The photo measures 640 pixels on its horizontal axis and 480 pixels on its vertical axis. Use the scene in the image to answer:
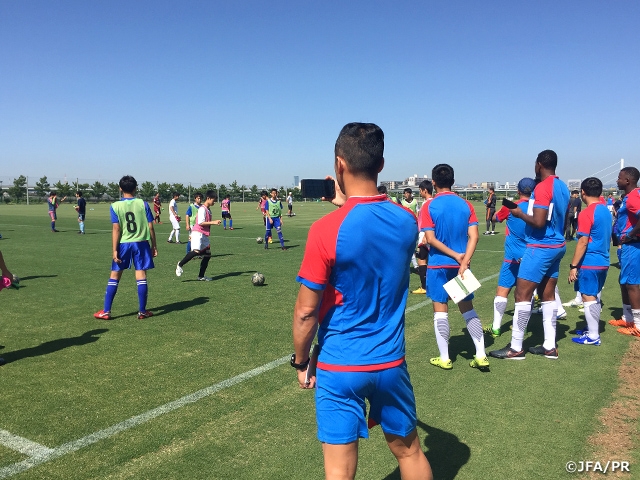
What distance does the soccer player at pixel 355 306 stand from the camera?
7.29 feet

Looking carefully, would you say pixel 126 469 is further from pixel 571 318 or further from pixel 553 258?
pixel 571 318

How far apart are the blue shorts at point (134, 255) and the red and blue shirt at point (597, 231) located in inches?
261

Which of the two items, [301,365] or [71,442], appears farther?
[71,442]

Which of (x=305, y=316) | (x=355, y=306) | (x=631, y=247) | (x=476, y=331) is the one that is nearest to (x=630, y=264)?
(x=631, y=247)

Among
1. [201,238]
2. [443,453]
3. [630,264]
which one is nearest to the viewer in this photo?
[443,453]

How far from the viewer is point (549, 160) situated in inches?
215

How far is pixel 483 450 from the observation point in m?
3.65

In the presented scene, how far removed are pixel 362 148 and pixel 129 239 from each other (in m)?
6.13

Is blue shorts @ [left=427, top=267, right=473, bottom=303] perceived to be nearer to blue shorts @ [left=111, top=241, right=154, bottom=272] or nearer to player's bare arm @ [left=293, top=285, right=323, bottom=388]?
player's bare arm @ [left=293, top=285, right=323, bottom=388]

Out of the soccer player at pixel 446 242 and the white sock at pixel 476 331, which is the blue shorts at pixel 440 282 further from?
the white sock at pixel 476 331

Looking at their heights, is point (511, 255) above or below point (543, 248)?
below

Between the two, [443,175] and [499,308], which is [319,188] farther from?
[499,308]

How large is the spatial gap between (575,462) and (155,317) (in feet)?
20.9

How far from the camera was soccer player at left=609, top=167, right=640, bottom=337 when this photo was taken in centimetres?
659
